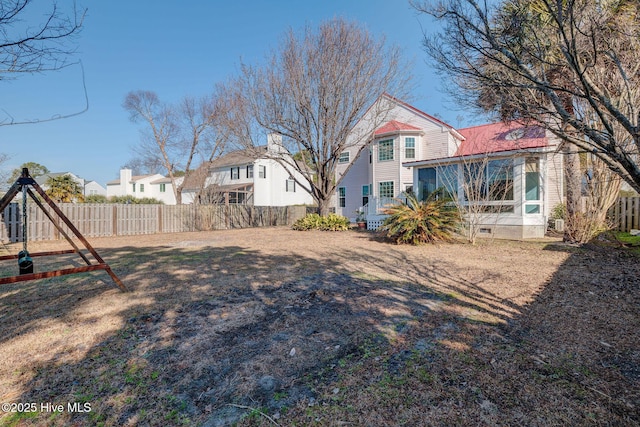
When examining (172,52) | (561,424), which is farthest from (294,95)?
(561,424)

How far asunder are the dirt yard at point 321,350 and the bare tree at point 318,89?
10534 millimetres

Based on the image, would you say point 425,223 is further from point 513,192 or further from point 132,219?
point 132,219

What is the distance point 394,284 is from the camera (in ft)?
17.0

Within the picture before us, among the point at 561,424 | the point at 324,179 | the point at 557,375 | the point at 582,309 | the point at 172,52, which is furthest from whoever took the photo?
the point at 324,179

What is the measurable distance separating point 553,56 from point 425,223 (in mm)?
5882

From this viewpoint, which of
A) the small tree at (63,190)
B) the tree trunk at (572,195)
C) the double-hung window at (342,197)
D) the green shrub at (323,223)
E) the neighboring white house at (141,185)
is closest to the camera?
the tree trunk at (572,195)

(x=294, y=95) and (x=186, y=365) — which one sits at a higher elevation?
(x=294, y=95)

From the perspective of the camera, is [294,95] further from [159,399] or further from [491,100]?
[159,399]

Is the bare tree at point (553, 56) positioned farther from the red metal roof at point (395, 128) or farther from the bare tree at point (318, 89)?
the red metal roof at point (395, 128)

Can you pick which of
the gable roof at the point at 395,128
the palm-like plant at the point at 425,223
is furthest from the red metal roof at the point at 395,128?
the palm-like plant at the point at 425,223

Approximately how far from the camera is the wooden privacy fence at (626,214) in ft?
36.0

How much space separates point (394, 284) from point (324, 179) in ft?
36.4

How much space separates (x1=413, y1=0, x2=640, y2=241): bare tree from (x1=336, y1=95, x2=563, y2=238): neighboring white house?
2674 mm

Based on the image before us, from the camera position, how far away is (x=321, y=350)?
2881mm
